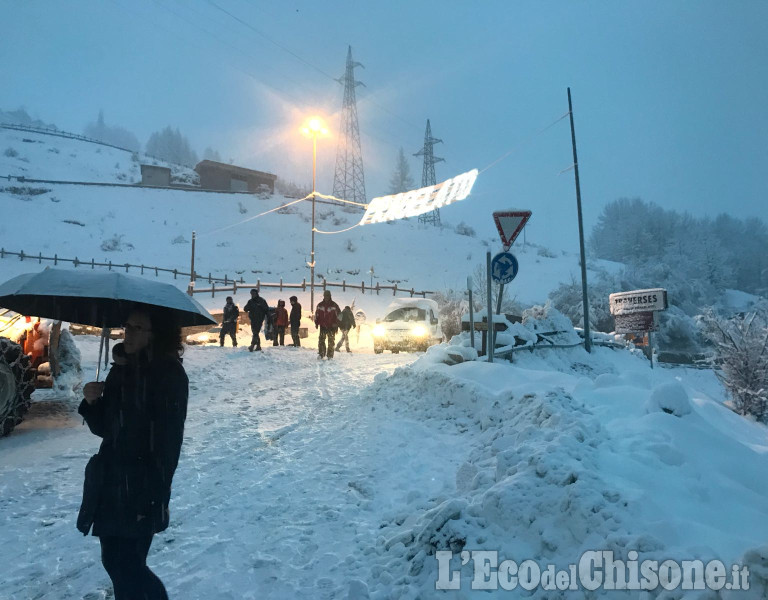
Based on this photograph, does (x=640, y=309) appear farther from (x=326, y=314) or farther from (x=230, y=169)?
(x=230, y=169)

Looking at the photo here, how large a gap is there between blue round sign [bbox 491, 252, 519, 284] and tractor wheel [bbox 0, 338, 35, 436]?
775cm

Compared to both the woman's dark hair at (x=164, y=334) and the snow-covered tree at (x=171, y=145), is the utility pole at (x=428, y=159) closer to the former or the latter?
the woman's dark hair at (x=164, y=334)

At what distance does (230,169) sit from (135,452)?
68.5 metres

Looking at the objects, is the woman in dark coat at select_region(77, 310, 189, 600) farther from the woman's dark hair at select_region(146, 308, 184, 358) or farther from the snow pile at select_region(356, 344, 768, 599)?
the snow pile at select_region(356, 344, 768, 599)

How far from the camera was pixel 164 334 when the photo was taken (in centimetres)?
277

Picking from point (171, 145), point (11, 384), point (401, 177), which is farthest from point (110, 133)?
point (11, 384)

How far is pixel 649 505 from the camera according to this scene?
116 inches

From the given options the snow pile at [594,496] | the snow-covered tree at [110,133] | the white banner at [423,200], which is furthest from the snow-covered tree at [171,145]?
the snow pile at [594,496]

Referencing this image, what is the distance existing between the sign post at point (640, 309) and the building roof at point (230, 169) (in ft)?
191

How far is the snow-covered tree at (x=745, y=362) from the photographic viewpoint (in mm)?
15281

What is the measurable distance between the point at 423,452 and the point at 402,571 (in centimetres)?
299

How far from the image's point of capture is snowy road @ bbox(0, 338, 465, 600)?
332 cm

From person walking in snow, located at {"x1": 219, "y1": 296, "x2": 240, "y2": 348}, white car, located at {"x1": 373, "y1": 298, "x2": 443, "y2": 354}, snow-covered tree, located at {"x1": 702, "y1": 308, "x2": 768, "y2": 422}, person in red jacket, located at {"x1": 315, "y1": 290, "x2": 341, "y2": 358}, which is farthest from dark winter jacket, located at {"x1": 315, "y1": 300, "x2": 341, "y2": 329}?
snow-covered tree, located at {"x1": 702, "y1": 308, "x2": 768, "y2": 422}

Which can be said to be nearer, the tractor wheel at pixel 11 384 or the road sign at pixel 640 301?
the tractor wheel at pixel 11 384
